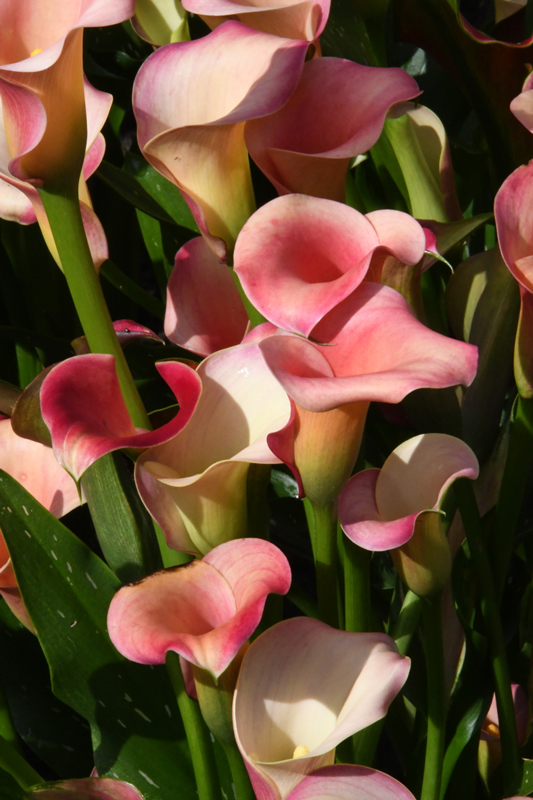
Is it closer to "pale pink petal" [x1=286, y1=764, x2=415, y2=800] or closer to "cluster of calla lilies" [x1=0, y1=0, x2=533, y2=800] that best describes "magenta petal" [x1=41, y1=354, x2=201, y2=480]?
"cluster of calla lilies" [x1=0, y1=0, x2=533, y2=800]

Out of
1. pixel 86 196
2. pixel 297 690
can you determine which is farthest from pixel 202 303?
pixel 297 690

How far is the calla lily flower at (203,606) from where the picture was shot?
8.4 inches

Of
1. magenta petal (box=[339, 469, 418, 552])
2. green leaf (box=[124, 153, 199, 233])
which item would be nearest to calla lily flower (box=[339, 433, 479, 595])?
magenta petal (box=[339, 469, 418, 552])

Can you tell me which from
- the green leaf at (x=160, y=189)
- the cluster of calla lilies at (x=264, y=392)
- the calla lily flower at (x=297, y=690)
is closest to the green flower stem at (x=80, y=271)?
the cluster of calla lilies at (x=264, y=392)

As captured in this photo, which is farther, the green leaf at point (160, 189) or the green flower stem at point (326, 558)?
the green leaf at point (160, 189)

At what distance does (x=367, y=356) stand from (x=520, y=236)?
8 cm

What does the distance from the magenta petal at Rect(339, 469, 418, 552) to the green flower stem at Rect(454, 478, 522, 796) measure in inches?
2.1

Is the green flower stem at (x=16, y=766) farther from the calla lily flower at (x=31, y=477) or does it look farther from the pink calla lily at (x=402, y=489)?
the pink calla lily at (x=402, y=489)

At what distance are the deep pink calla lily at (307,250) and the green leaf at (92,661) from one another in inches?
5.7

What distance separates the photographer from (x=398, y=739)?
0.41 meters

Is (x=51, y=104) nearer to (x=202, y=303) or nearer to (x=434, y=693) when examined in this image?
(x=202, y=303)

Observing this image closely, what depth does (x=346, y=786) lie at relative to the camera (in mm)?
230

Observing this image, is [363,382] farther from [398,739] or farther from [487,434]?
[398,739]

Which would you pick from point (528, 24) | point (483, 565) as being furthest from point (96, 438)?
point (528, 24)
